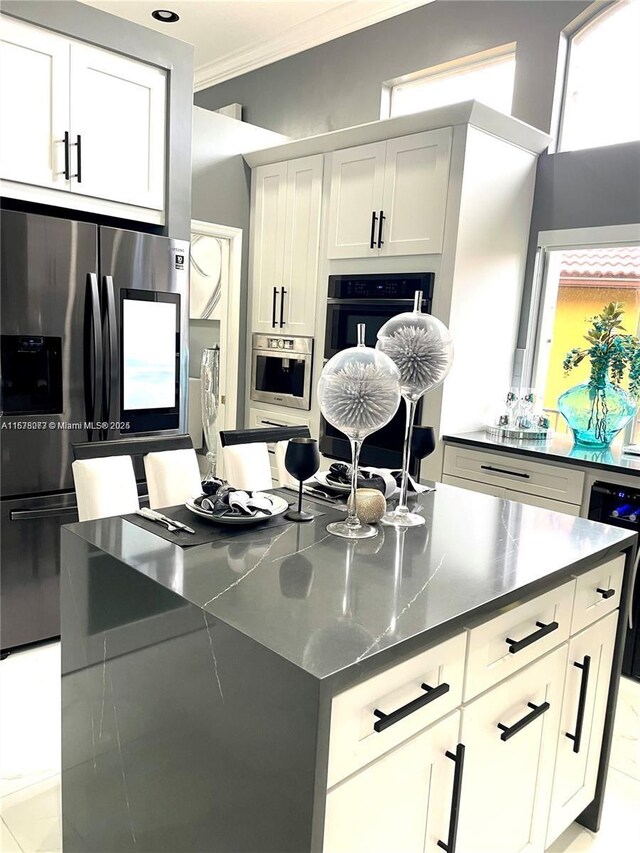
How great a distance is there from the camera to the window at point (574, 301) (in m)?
3.51

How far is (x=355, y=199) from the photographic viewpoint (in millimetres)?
3766

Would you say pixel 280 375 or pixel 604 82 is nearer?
pixel 604 82

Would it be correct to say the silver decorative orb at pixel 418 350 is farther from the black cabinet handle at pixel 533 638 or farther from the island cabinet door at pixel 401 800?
the island cabinet door at pixel 401 800

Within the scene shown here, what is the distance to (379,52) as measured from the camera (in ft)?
14.6

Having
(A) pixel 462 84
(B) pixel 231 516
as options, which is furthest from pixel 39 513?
(A) pixel 462 84

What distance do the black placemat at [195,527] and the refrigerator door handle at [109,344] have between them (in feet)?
3.99

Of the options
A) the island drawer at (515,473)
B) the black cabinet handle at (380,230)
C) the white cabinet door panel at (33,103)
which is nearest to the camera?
the white cabinet door panel at (33,103)

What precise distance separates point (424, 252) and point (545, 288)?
2.90 feet

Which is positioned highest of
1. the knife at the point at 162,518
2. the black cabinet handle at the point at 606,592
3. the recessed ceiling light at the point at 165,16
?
the recessed ceiling light at the point at 165,16

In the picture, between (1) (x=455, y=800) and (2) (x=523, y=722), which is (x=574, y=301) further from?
(1) (x=455, y=800)

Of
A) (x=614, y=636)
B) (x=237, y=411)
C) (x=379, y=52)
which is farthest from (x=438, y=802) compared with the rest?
(x=379, y=52)

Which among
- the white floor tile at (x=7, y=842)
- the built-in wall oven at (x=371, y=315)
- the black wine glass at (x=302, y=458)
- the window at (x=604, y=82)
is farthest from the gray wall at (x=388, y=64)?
the white floor tile at (x=7, y=842)

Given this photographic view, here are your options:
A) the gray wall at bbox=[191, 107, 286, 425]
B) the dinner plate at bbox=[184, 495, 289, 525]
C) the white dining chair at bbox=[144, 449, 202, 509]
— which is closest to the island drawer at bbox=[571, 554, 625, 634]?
the dinner plate at bbox=[184, 495, 289, 525]

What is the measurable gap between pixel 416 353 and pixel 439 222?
1.78m
